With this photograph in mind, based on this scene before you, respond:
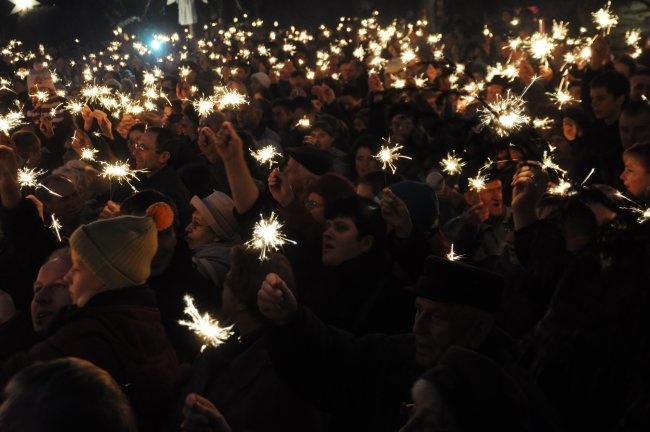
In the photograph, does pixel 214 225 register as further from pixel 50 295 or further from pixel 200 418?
pixel 200 418

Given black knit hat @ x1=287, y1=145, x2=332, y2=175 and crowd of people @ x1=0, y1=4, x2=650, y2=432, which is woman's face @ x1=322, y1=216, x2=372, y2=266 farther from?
black knit hat @ x1=287, y1=145, x2=332, y2=175

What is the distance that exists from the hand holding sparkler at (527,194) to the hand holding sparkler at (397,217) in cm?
81

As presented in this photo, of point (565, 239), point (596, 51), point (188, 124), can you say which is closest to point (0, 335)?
point (565, 239)

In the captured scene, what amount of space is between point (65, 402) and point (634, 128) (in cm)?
590

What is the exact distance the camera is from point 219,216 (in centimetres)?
489

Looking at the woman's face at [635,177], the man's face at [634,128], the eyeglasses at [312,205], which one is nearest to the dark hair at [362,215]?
the eyeglasses at [312,205]

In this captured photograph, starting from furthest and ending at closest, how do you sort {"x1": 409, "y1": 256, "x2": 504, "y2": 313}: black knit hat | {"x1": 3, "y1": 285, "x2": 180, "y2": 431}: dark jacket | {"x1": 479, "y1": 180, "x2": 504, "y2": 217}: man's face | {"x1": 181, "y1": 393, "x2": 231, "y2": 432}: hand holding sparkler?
{"x1": 479, "y1": 180, "x2": 504, "y2": 217}: man's face < {"x1": 409, "y1": 256, "x2": 504, "y2": 313}: black knit hat < {"x1": 3, "y1": 285, "x2": 180, "y2": 431}: dark jacket < {"x1": 181, "y1": 393, "x2": 231, "y2": 432}: hand holding sparkler

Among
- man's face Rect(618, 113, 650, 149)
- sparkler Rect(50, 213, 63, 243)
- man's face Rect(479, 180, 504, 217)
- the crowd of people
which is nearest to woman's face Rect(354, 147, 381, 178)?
the crowd of people

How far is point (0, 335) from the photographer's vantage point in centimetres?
323

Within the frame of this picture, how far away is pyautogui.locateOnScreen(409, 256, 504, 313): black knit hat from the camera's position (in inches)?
111

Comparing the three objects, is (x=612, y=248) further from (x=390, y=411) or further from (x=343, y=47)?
(x=343, y=47)

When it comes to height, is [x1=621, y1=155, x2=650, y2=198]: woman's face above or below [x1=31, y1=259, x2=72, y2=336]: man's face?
below

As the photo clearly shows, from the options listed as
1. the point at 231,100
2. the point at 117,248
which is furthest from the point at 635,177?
the point at 231,100

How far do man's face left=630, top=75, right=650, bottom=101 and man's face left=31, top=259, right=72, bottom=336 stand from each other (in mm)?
7007
